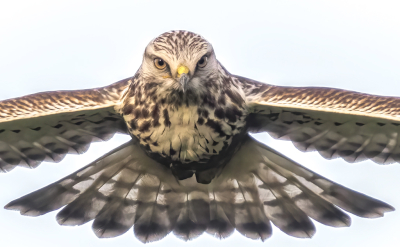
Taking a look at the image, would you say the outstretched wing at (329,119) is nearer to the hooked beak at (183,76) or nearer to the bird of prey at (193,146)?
the bird of prey at (193,146)

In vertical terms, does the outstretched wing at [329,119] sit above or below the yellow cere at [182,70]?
below

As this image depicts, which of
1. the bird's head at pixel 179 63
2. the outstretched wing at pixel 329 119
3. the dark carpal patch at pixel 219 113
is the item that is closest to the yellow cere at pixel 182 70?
the bird's head at pixel 179 63

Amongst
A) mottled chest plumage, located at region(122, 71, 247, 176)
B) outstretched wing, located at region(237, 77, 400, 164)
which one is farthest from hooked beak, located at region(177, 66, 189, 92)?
outstretched wing, located at region(237, 77, 400, 164)

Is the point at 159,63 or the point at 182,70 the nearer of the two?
the point at 182,70

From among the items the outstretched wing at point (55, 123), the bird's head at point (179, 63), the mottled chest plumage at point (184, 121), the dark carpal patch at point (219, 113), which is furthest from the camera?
the outstretched wing at point (55, 123)

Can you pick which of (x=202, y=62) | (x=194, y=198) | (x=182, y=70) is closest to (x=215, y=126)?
(x=202, y=62)

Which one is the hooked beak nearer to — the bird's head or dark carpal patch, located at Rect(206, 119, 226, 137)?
the bird's head

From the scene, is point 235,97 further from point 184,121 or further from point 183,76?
point 183,76
